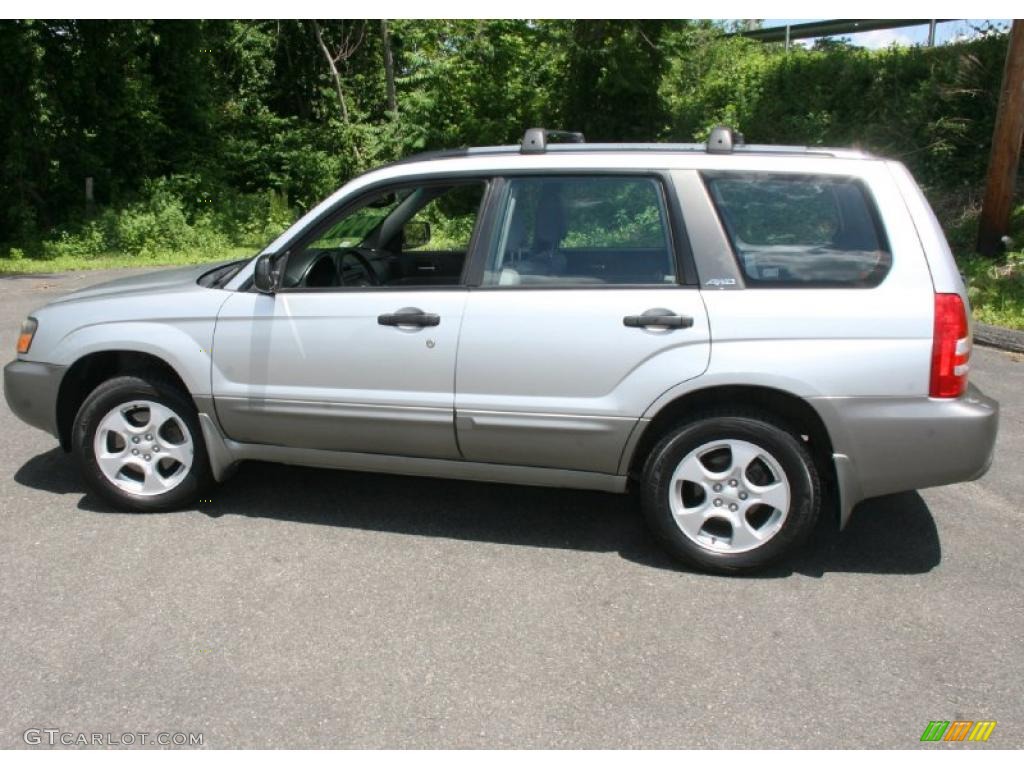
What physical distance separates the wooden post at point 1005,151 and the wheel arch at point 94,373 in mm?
10092

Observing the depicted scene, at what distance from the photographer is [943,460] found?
383cm

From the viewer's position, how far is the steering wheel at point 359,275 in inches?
189

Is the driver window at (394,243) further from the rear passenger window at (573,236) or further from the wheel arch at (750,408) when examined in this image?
the wheel arch at (750,408)

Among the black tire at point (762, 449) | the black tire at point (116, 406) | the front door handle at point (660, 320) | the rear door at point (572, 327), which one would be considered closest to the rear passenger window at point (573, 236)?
the rear door at point (572, 327)

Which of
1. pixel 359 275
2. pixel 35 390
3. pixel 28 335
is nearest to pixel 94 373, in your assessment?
pixel 35 390

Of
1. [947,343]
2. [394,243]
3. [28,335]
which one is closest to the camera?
[947,343]

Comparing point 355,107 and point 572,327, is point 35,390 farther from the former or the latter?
point 355,107

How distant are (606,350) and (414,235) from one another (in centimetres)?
187

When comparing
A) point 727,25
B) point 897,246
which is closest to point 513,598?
point 897,246

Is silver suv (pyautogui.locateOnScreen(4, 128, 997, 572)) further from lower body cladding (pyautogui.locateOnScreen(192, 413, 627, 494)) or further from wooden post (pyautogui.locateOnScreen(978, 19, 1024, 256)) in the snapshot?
wooden post (pyautogui.locateOnScreen(978, 19, 1024, 256))

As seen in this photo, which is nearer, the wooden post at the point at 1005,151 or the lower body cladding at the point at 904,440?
the lower body cladding at the point at 904,440

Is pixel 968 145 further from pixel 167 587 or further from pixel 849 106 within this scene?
pixel 167 587

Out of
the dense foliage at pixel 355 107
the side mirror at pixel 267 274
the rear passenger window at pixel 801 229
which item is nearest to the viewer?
the rear passenger window at pixel 801 229

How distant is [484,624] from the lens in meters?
3.63
